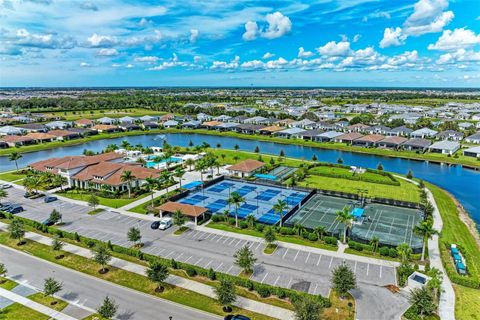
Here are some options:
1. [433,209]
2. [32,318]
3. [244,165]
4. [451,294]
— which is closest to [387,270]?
[451,294]

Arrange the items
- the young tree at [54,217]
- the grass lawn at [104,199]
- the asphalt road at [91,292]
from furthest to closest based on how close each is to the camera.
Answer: the grass lawn at [104,199] → the young tree at [54,217] → the asphalt road at [91,292]

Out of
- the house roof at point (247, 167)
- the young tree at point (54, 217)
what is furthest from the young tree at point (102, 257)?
the house roof at point (247, 167)

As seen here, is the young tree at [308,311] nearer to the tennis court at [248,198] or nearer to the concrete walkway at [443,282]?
the concrete walkway at [443,282]

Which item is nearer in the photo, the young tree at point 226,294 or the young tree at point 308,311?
the young tree at point 308,311

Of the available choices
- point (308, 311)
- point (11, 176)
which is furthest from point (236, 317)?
point (11, 176)

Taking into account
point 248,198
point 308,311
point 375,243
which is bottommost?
point 248,198

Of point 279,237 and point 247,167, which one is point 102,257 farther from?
point 247,167
